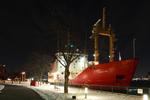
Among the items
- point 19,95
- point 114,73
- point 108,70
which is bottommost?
point 19,95

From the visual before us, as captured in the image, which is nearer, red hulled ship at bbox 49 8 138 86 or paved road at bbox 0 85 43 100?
paved road at bbox 0 85 43 100

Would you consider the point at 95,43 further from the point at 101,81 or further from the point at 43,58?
the point at 43,58

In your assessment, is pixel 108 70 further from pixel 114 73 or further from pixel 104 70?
pixel 114 73

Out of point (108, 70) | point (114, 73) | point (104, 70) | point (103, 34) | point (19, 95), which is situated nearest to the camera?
point (19, 95)

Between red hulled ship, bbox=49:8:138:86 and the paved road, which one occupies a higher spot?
red hulled ship, bbox=49:8:138:86

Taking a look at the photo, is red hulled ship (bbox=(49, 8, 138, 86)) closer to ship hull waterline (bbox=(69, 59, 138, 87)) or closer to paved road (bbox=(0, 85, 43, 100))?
ship hull waterline (bbox=(69, 59, 138, 87))

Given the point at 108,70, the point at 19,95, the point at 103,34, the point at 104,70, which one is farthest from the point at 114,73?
the point at 19,95

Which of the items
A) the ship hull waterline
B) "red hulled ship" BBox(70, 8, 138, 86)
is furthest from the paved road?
"red hulled ship" BBox(70, 8, 138, 86)

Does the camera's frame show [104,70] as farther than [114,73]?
Yes

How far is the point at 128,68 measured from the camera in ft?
160

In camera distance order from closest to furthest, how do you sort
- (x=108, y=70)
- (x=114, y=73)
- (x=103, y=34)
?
(x=114, y=73), (x=108, y=70), (x=103, y=34)

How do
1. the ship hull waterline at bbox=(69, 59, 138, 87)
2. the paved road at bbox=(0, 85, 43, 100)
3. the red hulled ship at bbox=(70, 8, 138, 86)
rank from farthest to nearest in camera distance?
the red hulled ship at bbox=(70, 8, 138, 86)
the ship hull waterline at bbox=(69, 59, 138, 87)
the paved road at bbox=(0, 85, 43, 100)

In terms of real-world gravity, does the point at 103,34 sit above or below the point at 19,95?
above

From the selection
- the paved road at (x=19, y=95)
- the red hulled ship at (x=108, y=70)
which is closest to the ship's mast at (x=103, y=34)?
the red hulled ship at (x=108, y=70)
